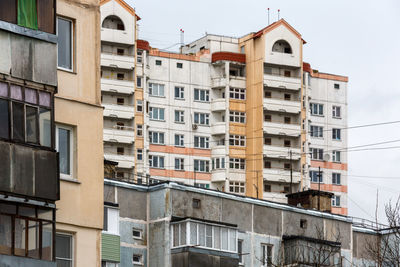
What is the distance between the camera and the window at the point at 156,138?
126 m

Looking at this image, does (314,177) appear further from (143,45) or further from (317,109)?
(143,45)

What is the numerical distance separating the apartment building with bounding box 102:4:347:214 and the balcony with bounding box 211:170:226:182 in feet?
0.32

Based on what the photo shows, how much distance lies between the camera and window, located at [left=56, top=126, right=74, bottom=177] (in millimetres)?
34656

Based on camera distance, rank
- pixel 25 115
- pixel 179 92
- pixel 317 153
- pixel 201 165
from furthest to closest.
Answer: pixel 317 153 < pixel 201 165 < pixel 179 92 < pixel 25 115

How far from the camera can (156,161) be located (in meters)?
126

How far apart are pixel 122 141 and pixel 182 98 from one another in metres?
10.2

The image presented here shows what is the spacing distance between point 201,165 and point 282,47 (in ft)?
48.0

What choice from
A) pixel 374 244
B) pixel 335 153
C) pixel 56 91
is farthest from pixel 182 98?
pixel 56 91

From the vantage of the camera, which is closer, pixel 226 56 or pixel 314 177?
pixel 226 56

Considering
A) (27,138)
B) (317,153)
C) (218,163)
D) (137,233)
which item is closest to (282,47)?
(317,153)

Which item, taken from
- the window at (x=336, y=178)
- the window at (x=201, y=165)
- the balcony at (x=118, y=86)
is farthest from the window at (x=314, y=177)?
the balcony at (x=118, y=86)

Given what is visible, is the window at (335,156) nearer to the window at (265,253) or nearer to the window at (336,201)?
the window at (336,201)

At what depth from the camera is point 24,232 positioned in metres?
32.5

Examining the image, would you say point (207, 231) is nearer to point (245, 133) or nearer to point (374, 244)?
point (374, 244)
